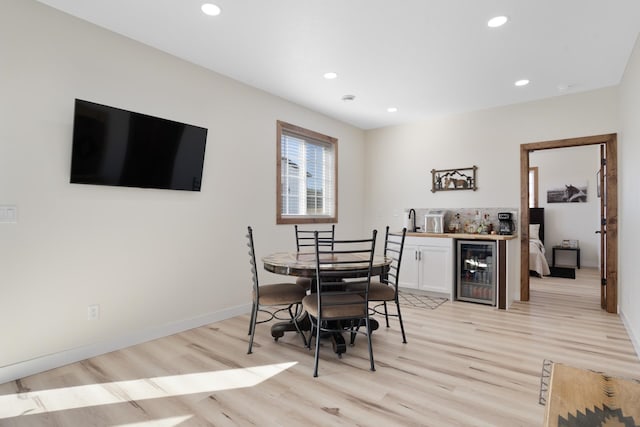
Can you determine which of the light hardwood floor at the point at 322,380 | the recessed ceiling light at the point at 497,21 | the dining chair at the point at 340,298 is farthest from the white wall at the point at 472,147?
the dining chair at the point at 340,298

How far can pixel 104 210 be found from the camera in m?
2.77

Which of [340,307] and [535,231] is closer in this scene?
[340,307]

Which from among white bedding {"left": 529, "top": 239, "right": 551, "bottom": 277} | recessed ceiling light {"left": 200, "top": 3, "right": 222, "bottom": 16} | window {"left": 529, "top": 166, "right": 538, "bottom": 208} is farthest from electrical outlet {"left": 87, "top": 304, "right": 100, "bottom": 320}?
window {"left": 529, "top": 166, "right": 538, "bottom": 208}

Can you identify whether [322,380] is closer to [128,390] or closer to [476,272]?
[128,390]

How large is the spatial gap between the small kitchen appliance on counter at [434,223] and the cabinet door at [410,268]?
428mm

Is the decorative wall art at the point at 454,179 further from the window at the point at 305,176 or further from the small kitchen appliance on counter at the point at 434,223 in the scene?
the window at the point at 305,176

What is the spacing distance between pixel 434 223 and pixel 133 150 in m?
3.95

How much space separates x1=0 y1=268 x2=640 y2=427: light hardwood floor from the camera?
74.6 inches

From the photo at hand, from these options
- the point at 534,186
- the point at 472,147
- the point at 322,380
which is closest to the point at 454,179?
the point at 472,147

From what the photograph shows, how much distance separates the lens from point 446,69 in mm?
3480

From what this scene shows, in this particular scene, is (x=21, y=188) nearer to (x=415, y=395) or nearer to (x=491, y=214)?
(x=415, y=395)

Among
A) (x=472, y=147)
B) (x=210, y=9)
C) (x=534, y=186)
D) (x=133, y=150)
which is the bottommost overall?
(x=133, y=150)

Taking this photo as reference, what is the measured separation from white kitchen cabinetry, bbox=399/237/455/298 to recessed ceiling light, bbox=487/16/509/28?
8.62 ft

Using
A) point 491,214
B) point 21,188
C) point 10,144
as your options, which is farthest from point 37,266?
point 491,214
